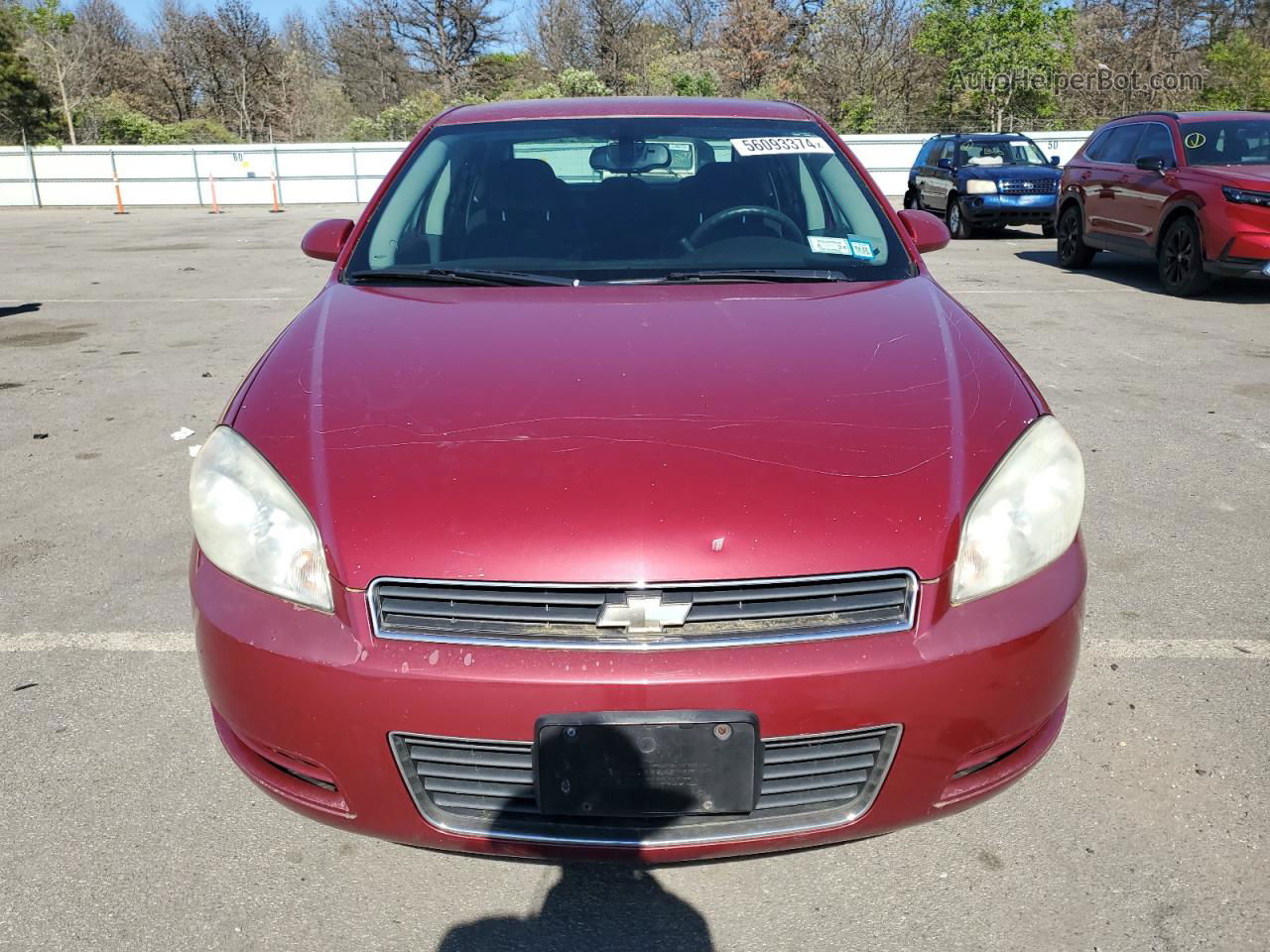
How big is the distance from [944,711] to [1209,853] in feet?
2.91

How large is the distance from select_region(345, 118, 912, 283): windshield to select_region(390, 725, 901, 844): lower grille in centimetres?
154

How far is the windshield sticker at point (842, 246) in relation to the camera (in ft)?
10.3

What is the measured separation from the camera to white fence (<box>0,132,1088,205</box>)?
2808 centimetres

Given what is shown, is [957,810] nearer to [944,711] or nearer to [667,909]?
[944,711]

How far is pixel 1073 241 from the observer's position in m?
11.9

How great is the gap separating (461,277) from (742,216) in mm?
912

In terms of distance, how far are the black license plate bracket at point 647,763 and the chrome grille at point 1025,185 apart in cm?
1514

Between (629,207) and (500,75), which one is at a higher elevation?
Answer: (500,75)

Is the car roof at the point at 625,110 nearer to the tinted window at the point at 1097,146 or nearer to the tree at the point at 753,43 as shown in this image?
the tinted window at the point at 1097,146

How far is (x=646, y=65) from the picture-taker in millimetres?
44938

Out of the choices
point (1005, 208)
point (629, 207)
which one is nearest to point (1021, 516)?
point (629, 207)

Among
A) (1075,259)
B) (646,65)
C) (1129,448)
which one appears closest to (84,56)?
(646,65)

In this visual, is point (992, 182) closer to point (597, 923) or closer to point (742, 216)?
point (742, 216)

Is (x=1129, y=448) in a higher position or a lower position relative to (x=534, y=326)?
lower
